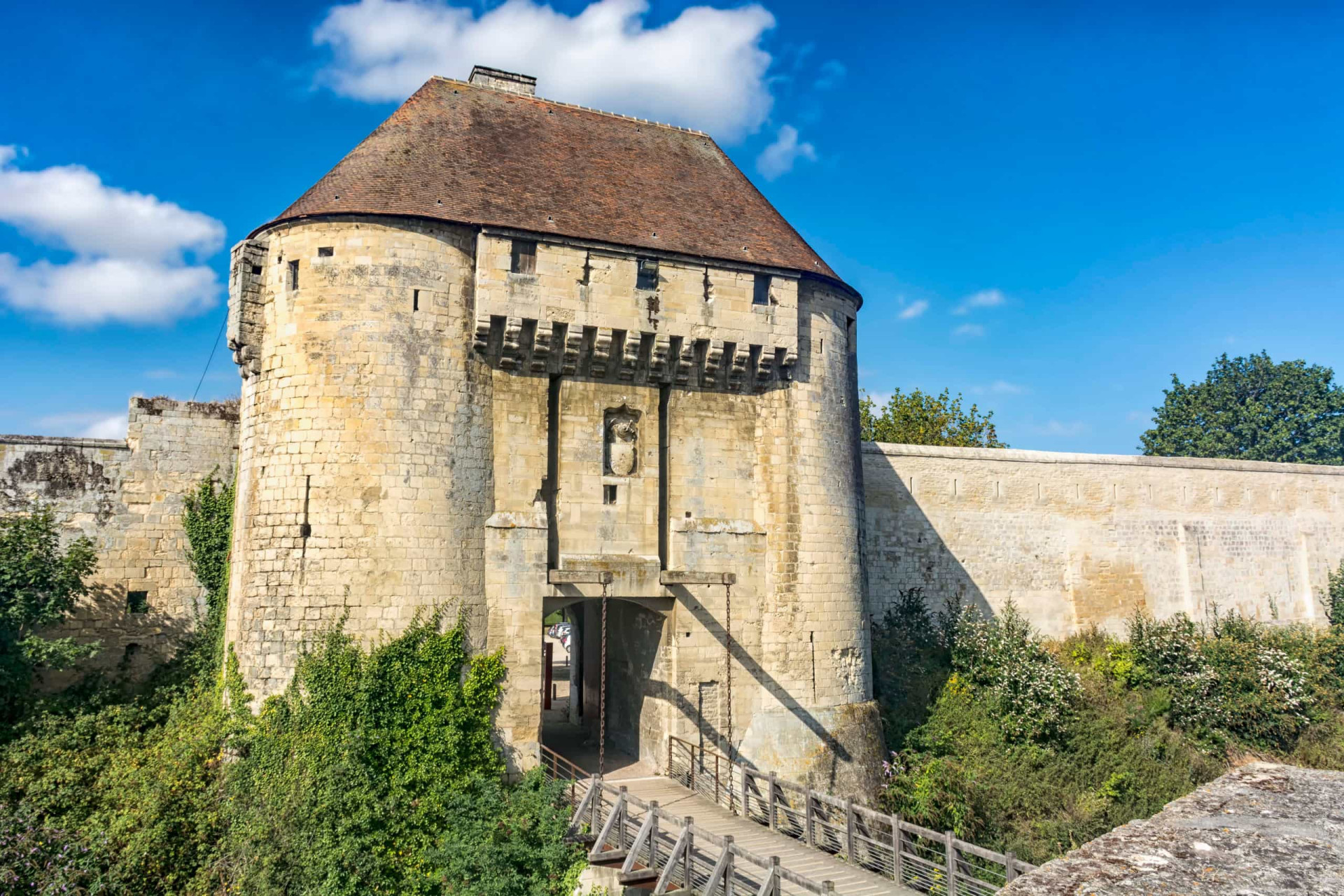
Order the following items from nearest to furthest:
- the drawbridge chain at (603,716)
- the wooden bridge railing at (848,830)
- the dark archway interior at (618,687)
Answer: the wooden bridge railing at (848,830) < the drawbridge chain at (603,716) < the dark archway interior at (618,687)

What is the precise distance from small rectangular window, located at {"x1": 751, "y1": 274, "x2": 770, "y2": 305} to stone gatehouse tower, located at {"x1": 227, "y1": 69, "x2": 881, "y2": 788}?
42 mm

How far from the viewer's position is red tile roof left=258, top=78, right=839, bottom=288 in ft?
51.3

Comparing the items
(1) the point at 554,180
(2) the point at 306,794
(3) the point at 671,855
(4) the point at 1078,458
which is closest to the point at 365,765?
(2) the point at 306,794

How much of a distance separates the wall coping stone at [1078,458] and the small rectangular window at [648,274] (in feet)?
27.2

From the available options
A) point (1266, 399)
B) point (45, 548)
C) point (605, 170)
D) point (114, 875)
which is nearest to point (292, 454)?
point (45, 548)

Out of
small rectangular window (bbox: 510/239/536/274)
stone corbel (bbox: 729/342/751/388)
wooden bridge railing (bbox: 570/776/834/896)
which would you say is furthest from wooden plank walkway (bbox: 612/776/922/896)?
small rectangular window (bbox: 510/239/536/274)

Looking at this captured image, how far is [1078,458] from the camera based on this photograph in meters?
25.8

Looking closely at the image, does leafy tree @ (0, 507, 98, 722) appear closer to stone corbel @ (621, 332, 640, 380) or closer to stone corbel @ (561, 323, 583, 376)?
stone corbel @ (561, 323, 583, 376)

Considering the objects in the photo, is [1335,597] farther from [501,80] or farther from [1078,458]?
[501,80]

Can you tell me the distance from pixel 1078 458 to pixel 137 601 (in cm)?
2311

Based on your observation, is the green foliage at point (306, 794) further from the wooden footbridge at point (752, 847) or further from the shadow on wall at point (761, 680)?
the shadow on wall at point (761, 680)

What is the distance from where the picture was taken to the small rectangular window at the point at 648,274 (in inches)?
647

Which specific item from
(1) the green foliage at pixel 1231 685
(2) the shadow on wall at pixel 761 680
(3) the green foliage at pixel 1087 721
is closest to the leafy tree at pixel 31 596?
(2) the shadow on wall at pixel 761 680

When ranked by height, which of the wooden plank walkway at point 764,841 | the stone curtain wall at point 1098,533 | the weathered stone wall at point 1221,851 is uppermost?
the stone curtain wall at point 1098,533
